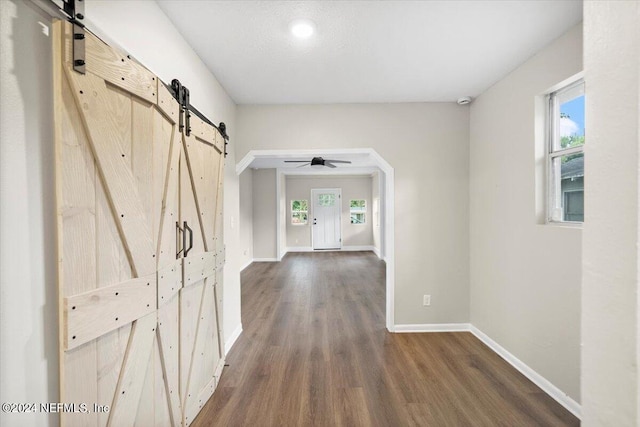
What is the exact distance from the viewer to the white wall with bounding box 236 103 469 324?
3.09 meters

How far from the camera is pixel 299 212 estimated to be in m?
8.96

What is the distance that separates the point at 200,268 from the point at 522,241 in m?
2.60

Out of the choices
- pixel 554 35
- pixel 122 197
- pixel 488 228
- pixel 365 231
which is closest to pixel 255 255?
pixel 365 231

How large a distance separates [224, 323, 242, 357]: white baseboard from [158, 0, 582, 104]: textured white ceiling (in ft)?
8.25

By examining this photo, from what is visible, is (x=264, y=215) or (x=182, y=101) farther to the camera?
(x=264, y=215)

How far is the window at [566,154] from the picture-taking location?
1.93m

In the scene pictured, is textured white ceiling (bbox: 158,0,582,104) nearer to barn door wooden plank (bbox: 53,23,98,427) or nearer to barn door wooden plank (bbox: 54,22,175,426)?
barn door wooden plank (bbox: 54,22,175,426)

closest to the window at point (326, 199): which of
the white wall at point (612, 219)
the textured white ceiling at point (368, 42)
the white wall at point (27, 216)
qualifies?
the textured white ceiling at point (368, 42)

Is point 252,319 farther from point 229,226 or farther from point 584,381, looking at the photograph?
point 584,381

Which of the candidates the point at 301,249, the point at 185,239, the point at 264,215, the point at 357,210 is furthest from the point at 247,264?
the point at 185,239

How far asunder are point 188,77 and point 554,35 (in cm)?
262

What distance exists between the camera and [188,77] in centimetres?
196

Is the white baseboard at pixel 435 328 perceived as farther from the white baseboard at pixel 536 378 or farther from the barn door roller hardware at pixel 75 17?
the barn door roller hardware at pixel 75 17

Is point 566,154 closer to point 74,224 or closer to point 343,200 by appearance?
point 74,224
